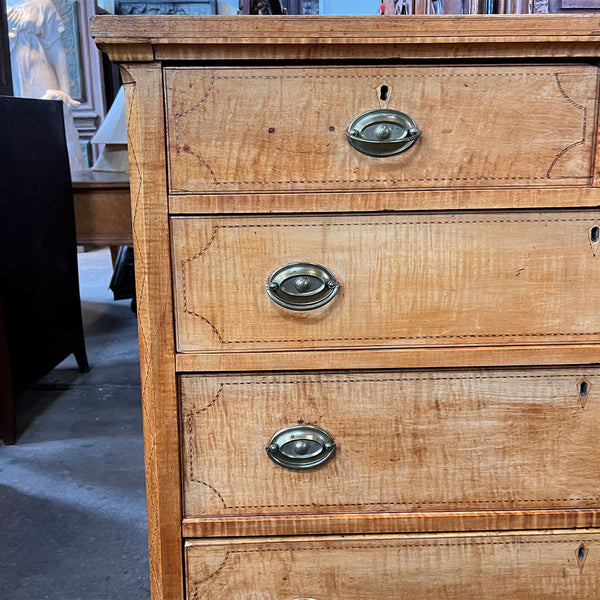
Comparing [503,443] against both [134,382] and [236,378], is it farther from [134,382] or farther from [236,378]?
[134,382]

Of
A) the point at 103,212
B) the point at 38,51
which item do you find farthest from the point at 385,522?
the point at 38,51

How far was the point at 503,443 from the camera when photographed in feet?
3.13

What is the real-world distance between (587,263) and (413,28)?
15.5 inches

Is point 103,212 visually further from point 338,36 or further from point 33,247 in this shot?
point 338,36

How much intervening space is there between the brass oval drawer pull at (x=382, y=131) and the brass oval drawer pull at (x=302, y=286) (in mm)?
173

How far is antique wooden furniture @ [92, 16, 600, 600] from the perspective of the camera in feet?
2.78

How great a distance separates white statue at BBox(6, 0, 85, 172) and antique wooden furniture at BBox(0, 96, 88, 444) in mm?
3478

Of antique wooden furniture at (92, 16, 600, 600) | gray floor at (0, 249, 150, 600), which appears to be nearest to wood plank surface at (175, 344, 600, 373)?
antique wooden furniture at (92, 16, 600, 600)

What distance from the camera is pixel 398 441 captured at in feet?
3.11

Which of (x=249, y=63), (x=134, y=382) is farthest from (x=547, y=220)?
(x=134, y=382)

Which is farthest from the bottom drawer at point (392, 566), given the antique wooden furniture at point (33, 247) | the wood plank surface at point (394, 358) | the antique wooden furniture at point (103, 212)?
the antique wooden furniture at point (103, 212)

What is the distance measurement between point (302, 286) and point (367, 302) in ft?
0.31

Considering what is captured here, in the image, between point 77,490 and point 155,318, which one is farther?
point 77,490

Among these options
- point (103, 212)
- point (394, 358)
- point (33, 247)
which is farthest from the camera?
point (103, 212)
